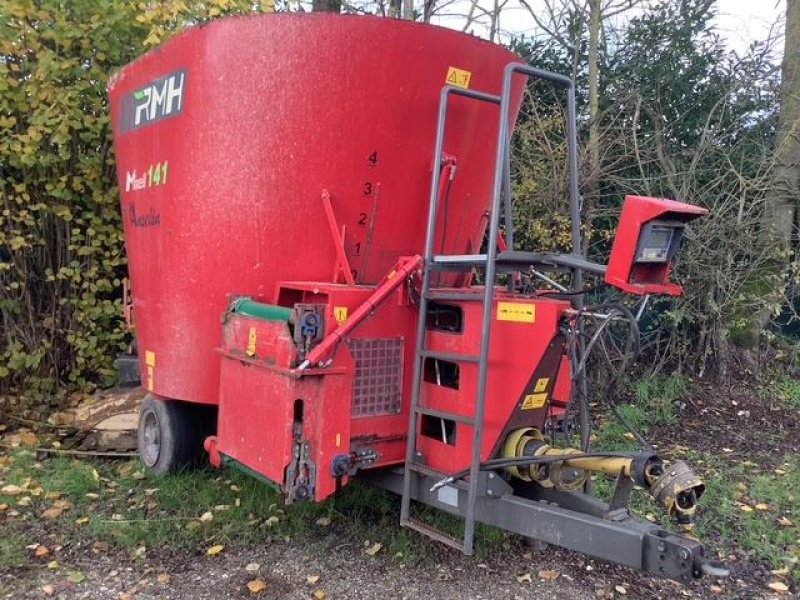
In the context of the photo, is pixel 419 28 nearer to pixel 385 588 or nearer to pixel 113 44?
pixel 385 588

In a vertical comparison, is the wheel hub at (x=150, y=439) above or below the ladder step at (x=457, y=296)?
below

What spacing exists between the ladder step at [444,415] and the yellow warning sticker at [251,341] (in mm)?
848

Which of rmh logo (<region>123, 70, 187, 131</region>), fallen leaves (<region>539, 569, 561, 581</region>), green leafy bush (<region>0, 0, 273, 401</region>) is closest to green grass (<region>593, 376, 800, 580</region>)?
fallen leaves (<region>539, 569, 561, 581</region>)

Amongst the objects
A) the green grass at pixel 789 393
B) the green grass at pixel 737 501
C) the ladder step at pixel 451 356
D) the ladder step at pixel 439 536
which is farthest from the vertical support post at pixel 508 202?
the green grass at pixel 789 393

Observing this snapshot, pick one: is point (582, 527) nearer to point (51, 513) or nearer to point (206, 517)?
point (206, 517)

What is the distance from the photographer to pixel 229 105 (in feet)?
11.8

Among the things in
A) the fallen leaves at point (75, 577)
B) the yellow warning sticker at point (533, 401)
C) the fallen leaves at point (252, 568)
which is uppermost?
the yellow warning sticker at point (533, 401)

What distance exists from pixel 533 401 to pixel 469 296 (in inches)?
21.9

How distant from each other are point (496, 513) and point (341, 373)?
0.92 meters

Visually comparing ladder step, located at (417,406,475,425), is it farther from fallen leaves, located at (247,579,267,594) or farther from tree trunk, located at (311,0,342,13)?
tree trunk, located at (311,0,342,13)

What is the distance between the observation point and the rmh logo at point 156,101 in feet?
12.6

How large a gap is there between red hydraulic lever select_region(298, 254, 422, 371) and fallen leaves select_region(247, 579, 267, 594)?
1.11 meters

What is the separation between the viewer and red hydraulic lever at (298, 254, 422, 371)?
3.04 meters

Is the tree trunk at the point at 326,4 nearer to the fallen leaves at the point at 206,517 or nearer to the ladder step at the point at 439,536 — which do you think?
the fallen leaves at the point at 206,517
